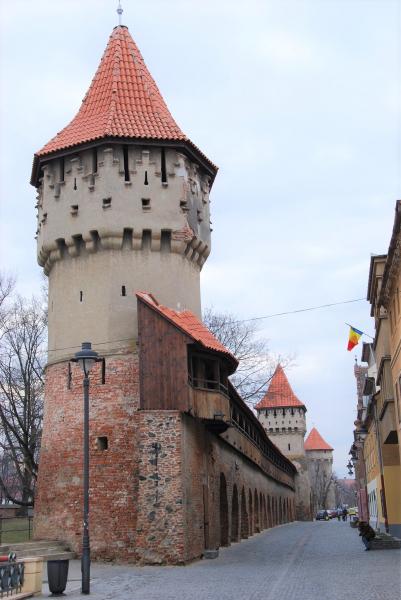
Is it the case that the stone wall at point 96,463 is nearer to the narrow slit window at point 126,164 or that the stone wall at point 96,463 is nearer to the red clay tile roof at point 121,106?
the narrow slit window at point 126,164

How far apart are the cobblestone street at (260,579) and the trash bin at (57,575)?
0.25m

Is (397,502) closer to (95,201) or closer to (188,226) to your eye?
(188,226)

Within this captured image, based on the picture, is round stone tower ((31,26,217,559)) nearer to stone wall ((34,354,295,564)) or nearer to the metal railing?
stone wall ((34,354,295,564))

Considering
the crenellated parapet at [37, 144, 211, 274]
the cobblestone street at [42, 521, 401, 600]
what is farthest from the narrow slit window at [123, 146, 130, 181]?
the cobblestone street at [42, 521, 401, 600]

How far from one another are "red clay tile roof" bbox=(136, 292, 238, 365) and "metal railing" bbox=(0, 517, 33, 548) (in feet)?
31.3

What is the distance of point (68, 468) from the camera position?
24625 millimetres

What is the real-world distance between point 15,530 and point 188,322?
12.0 m

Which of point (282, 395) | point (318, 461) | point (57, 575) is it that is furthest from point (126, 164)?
point (318, 461)

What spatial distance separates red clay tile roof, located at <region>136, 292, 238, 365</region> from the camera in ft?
78.7

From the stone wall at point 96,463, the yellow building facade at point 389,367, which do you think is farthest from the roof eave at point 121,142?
the yellow building facade at point 389,367

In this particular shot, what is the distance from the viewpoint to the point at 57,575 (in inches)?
631

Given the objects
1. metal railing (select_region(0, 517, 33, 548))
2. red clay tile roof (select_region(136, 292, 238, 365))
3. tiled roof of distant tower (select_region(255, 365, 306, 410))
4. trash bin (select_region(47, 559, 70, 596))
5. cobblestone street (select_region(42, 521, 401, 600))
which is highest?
tiled roof of distant tower (select_region(255, 365, 306, 410))

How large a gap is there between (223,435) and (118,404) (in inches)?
299

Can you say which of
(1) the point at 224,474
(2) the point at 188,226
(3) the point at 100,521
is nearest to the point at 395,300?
(2) the point at 188,226
